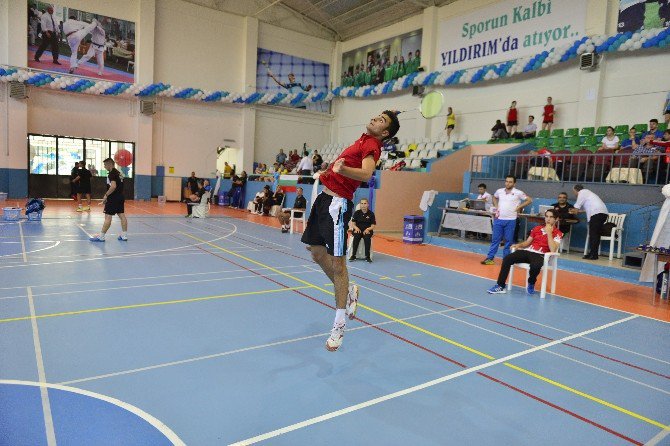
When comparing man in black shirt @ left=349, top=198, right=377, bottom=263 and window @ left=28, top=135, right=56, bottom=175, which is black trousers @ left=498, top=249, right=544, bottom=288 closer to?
man in black shirt @ left=349, top=198, right=377, bottom=263

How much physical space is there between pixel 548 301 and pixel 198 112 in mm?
21066

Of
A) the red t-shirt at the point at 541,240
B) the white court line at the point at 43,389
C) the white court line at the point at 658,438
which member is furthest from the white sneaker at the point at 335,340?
the red t-shirt at the point at 541,240

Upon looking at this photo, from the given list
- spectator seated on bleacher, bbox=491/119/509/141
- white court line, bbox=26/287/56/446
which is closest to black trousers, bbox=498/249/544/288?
white court line, bbox=26/287/56/446

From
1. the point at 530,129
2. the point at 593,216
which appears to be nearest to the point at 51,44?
the point at 530,129

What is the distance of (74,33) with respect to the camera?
20281mm

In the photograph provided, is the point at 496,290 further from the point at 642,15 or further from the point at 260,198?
the point at 260,198

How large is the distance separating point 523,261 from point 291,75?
21518 mm

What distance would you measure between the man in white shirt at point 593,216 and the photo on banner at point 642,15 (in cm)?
718

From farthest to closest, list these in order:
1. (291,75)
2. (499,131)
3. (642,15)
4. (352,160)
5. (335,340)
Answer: (291,75), (499,131), (642,15), (335,340), (352,160)

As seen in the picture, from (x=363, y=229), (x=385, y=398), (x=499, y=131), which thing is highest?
(x=499, y=131)

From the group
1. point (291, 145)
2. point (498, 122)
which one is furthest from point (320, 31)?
point (498, 122)

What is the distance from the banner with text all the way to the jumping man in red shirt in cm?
1543

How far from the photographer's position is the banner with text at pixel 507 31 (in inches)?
648

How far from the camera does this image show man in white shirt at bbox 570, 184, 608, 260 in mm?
10328
